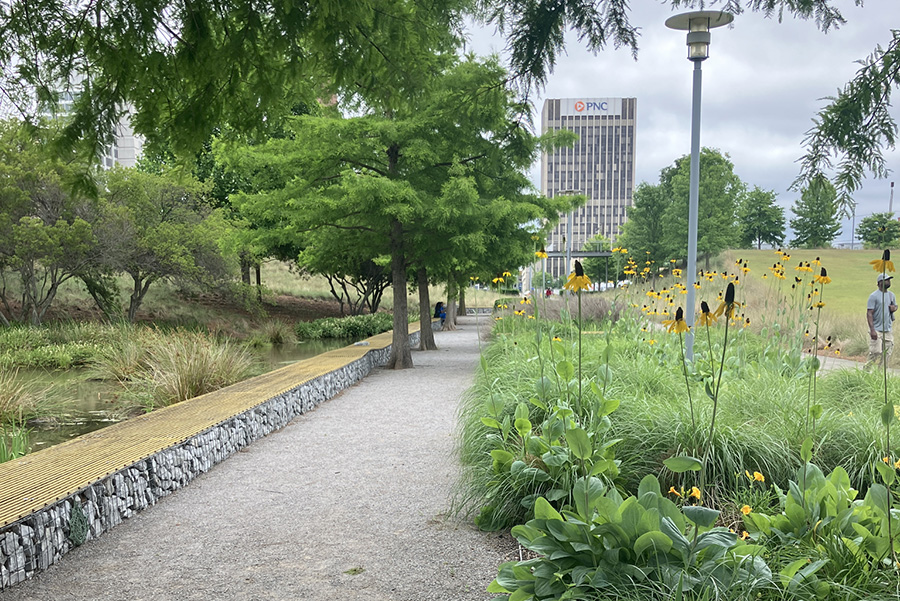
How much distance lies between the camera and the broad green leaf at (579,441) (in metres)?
2.55

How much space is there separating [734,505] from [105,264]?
18.0 m

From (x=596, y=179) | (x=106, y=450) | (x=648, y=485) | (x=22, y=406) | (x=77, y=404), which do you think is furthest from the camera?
(x=596, y=179)

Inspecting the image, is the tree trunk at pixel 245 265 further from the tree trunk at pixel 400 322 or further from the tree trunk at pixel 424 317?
the tree trunk at pixel 400 322

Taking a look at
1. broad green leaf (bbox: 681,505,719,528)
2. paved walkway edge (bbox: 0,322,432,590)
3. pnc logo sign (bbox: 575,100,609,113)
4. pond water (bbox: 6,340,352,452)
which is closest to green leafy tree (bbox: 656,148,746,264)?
pnc logo sign (bbox: 575,100,609,113)

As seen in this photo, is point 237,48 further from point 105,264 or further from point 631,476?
point 105,264

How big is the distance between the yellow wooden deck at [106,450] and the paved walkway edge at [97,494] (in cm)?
2

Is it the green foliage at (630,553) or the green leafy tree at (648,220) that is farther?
the green leafy tree at (648,220)

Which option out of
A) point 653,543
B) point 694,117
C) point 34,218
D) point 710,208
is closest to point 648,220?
point 710,208

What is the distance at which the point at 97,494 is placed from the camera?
3928mm

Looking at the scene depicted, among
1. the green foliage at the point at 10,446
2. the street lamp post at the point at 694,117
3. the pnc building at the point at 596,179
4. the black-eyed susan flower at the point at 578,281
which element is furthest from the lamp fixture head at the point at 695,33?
the pnc building at the point at 596,179

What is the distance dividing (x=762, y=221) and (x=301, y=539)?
5087cm

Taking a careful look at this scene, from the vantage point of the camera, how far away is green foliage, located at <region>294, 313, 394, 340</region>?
22188 mm

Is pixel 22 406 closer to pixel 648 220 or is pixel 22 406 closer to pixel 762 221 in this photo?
pixel 648 220

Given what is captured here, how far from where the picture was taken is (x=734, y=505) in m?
3.39
